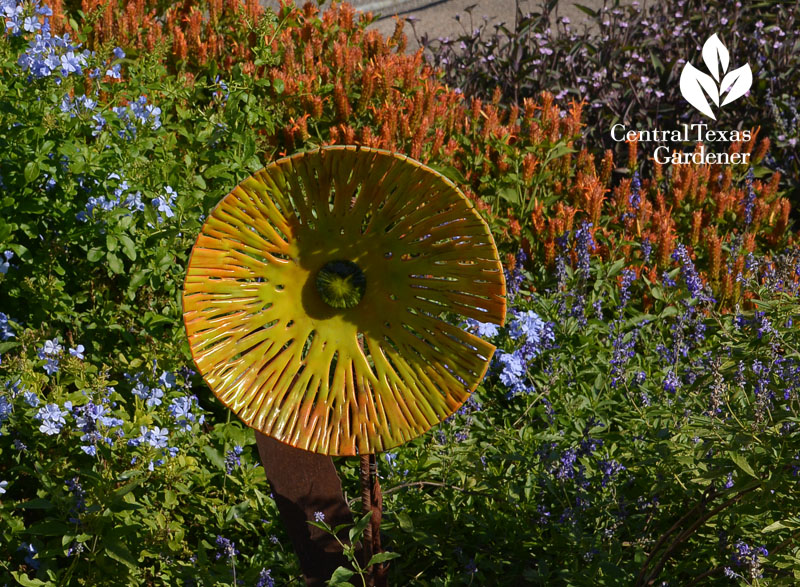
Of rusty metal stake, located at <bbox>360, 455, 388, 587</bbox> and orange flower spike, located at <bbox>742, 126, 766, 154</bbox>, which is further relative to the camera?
orange flower spike, located at <bbox>742, 126, 766, 154</bbox>

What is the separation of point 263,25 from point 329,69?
1598 millimetres

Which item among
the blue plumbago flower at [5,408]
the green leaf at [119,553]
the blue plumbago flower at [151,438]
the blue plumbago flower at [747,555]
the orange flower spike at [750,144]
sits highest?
the orange flower spike at [750,144]

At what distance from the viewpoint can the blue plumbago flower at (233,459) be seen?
101 inches

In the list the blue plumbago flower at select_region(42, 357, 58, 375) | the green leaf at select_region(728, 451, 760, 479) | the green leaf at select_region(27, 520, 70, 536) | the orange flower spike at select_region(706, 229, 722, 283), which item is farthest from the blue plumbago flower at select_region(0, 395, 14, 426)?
the orange flower spike at select_region(706, 229, 722, 283)

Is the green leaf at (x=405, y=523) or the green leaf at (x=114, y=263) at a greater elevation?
the green leaf at (x=114, y=263)

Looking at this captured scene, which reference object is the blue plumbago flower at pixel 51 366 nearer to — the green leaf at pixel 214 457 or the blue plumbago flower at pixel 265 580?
the green leaf at pixel 214 457

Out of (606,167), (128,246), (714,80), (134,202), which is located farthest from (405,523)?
(714,80)

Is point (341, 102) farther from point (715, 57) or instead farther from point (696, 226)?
point (715, 57)

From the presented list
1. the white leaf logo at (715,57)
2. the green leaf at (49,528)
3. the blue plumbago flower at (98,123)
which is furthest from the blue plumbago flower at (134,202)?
the white leaf logo at (715,57)

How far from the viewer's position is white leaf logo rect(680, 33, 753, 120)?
495 cm

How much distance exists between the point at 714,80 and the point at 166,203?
351cm

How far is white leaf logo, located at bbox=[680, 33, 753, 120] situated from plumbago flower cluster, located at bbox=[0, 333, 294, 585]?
3.39 metres

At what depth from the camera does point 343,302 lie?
184cm

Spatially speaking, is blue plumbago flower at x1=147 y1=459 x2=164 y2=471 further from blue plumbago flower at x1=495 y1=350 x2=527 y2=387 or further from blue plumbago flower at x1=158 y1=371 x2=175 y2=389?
blue plumbago flower at x1=495 y1=350 x2=527 y2=387
